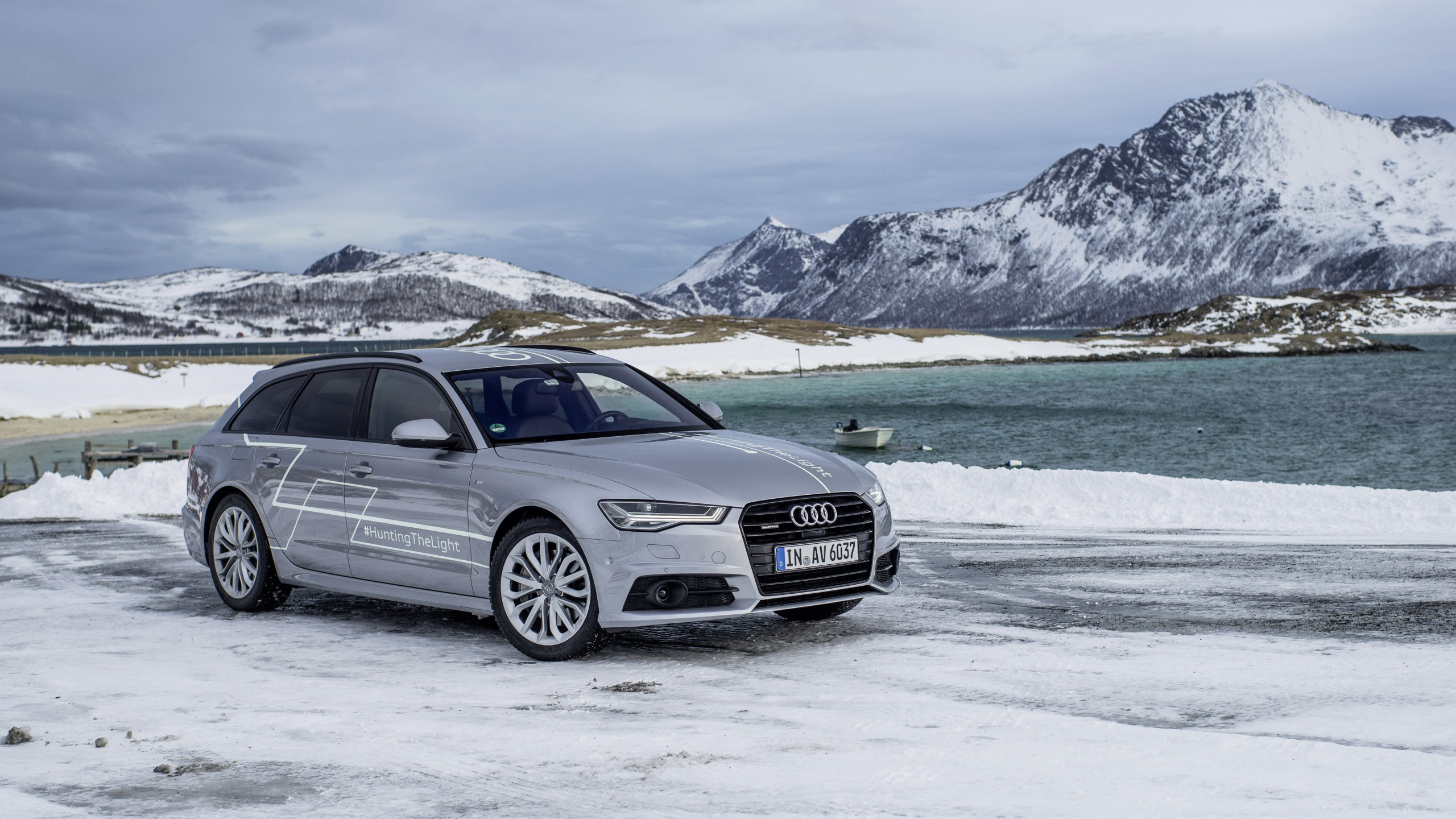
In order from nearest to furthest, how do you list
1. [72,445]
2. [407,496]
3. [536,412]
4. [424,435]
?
1. [424,435]
2. [407,496]
3. [536,412]
4. [72,445]

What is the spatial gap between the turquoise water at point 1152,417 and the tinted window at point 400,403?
29828 mm

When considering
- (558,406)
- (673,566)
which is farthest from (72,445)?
(673,566)

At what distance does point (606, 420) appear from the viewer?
8.03 meters

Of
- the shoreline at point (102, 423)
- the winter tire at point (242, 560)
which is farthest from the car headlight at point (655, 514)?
the shoreline at point (102, 423)

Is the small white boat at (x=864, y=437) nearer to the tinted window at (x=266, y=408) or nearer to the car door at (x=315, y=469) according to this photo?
the tinted window at (x=266, y=408)

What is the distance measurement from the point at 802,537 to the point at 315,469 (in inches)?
137

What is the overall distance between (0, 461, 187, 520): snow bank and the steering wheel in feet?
38.8

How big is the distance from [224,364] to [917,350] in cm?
6727

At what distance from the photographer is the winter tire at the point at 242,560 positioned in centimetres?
876

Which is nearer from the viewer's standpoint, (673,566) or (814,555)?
(673,566)

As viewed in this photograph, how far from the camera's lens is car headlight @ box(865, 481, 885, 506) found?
742 centimetres

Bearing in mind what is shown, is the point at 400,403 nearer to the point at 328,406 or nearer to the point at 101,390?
the point at 328,406

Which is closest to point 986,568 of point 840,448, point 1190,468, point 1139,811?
point 1139,811

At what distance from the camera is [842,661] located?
6922 mm
